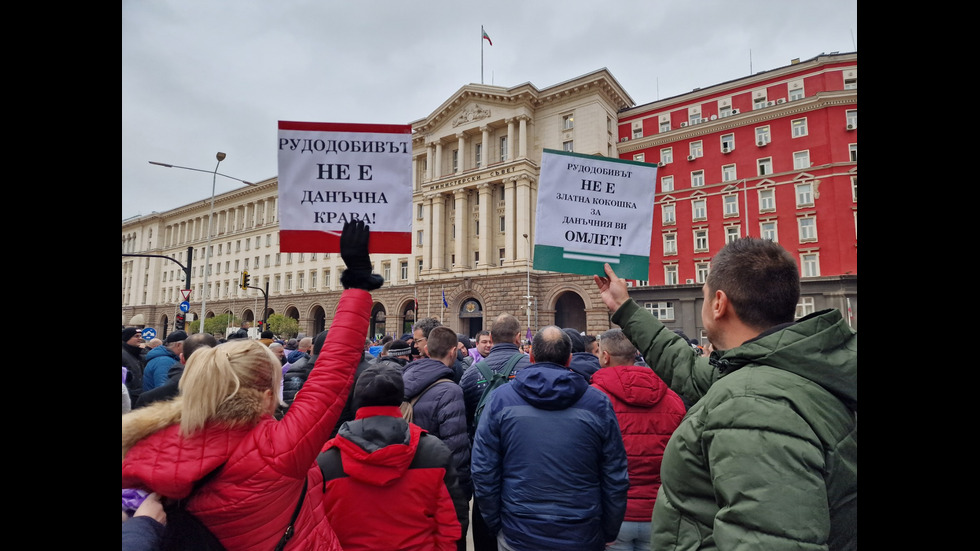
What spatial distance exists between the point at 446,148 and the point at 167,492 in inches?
1609

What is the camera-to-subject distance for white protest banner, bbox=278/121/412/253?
116 inches

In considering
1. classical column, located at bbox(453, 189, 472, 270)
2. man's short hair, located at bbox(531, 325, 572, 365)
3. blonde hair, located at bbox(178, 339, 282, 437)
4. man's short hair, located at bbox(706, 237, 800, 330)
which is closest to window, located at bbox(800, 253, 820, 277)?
classical column, located at bbox(453, 189, 472, 270)

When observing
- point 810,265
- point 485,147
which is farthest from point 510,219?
point 810,265

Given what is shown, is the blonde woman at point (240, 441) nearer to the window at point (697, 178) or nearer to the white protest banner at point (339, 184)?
the white protest banner at point (339, 184)

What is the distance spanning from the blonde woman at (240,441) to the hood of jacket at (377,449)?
544 millimetres

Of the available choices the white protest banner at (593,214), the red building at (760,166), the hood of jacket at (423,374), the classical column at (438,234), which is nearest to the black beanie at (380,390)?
the hood of jacket at (423,374)

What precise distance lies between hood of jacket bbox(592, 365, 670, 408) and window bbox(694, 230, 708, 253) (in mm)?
30698

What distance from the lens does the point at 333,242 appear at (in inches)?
119

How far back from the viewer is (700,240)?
104 feet

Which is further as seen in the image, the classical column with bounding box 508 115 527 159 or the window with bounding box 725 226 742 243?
the classical column with bounding box 508 115 527 159

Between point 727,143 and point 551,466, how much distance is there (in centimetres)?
3447

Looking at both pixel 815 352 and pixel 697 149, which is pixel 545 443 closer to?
pixel 815 352

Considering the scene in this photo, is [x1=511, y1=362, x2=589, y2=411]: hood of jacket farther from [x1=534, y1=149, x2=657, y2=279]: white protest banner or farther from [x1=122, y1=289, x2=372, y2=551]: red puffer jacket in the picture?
[x1=122, y1=289, x2=372, y2=551]: red puffer jacket
